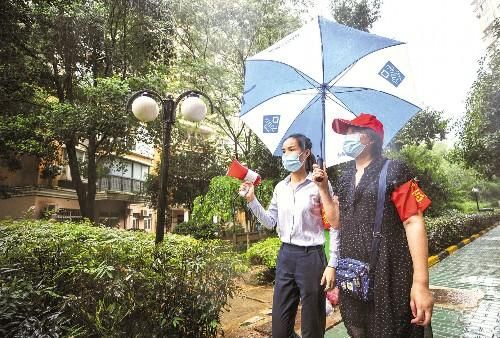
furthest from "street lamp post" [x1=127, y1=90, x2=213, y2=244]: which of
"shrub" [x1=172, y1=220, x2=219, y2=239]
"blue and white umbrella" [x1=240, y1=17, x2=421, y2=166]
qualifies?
"shrub" [x1=172, y1=220, x2=219, y2=239]

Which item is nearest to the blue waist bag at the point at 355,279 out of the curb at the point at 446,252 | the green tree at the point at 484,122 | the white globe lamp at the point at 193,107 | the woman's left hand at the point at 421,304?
the woman's left hand at the point at 421,304

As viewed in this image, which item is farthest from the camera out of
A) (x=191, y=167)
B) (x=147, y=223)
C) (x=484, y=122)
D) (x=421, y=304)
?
(x=147, y=223)

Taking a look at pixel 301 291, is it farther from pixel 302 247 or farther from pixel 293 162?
pixel 293 162

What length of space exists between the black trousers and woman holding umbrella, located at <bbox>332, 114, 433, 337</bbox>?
363mm

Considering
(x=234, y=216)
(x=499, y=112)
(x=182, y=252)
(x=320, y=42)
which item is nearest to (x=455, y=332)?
(x=182, y=252)

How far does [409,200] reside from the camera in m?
1.82

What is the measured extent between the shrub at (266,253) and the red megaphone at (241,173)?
4.83 m

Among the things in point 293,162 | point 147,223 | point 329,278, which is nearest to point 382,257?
point 329,278

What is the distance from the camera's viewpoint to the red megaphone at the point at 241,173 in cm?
273

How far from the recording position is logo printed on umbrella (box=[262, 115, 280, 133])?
3.46 metres

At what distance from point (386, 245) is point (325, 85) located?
5.87ft

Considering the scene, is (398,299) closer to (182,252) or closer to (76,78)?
(182,252)

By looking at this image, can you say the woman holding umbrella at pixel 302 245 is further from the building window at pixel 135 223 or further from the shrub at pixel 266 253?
the building window at pixel 135 223

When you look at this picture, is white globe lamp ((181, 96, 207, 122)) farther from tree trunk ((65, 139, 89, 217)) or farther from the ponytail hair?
tree trunk ((65, 139, 89, 217))
